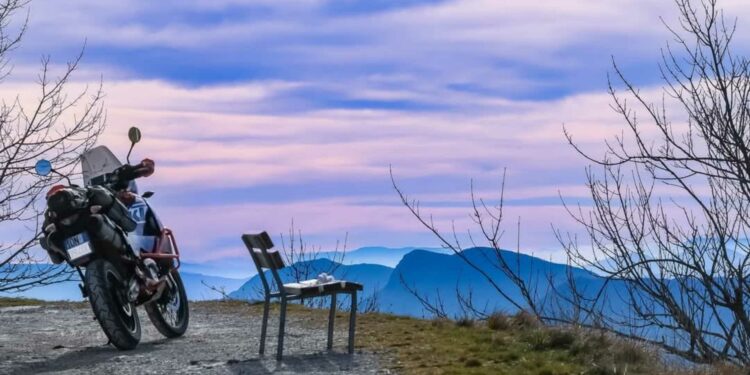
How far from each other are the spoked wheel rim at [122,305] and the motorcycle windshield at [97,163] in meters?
1.32

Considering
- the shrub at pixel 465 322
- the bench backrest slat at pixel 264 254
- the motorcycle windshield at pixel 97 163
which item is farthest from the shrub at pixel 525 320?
the motorcycle windshield at pixel 97 163

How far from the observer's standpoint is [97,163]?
10.1 m

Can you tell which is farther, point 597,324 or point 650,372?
point 597,324

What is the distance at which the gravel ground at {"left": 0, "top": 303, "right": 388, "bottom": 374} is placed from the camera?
27.5 ft

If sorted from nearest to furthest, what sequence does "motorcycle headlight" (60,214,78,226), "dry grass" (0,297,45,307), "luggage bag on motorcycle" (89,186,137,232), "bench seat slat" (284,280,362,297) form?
"bench seat slat" (284,280,362,297) < "motorcycle headlight" (60,214,78,226) < "luggage bag on motorcycle" (89,186,137,232) < "dry grass" (0,297,45,307)

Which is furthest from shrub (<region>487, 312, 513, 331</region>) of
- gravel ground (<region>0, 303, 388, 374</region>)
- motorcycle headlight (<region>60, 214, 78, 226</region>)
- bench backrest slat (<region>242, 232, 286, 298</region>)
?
motorcycle headlight (<region>60, 214, 78, 226</region>)

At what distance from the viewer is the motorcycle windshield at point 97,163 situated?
33.0 feet

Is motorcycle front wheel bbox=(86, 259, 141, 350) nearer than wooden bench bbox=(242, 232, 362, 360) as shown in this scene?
No

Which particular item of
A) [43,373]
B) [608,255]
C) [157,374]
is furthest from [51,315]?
[608,255]

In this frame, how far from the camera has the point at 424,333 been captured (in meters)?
10.5

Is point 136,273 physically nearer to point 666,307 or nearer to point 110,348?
point 110,348

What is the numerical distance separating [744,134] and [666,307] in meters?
2.09

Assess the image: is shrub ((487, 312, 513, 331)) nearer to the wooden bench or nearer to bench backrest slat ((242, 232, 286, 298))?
the wooden bench

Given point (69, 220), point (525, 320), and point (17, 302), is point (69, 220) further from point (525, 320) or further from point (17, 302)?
point (17, 302)
